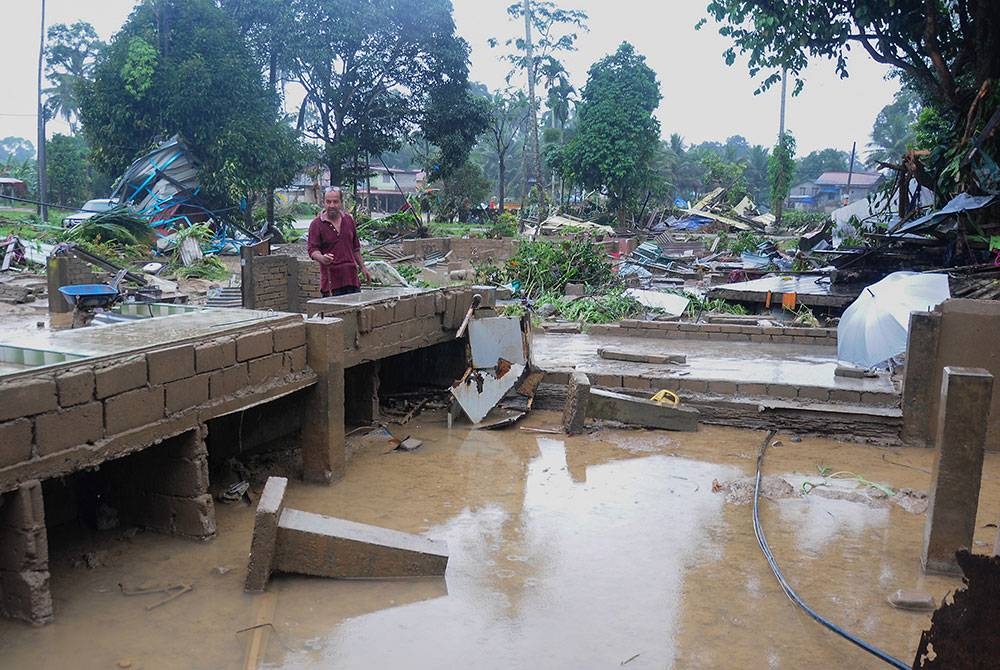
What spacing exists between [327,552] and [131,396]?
58.2 inches

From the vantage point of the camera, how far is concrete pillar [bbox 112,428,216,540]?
5.29 m

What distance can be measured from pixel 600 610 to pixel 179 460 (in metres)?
2.85

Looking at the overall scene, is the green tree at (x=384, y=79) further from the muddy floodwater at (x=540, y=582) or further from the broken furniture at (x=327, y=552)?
the broken furniture at (x=327, y=552)

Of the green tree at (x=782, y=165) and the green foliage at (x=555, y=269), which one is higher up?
the green tree at (x=782, y=165)

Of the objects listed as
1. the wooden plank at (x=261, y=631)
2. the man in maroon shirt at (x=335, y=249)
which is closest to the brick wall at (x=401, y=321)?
the man in maroon shirt at (x=335, y=249)

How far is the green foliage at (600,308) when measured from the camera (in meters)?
13.6

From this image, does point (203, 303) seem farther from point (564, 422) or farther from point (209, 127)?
point (209, 127)

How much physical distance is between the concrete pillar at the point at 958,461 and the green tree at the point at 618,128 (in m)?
29.9

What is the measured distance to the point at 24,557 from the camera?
13.6 ft

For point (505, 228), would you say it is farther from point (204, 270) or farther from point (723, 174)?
point (723, 174)

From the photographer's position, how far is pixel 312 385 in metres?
6.46

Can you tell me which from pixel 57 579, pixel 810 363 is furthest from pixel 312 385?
pixel 810 363

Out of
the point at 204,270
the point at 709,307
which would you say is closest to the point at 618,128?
the point at 204,270

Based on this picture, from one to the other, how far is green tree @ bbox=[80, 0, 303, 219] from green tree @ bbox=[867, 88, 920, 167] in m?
40.3
